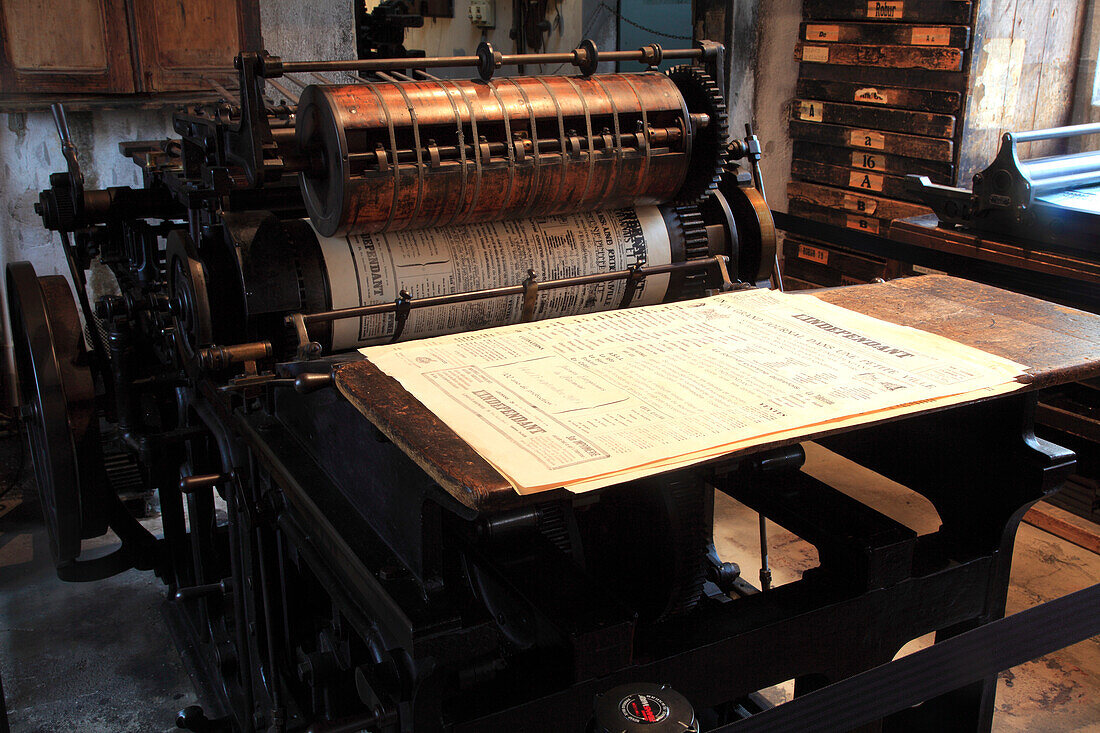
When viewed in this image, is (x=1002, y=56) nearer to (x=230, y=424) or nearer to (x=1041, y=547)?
(x=1041, y=547)

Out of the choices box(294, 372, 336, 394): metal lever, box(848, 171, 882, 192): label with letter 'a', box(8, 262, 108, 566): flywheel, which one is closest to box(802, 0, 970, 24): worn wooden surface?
box(848, 171, 882, 192): label with letter 'a'

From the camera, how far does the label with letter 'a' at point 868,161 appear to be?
3.93m

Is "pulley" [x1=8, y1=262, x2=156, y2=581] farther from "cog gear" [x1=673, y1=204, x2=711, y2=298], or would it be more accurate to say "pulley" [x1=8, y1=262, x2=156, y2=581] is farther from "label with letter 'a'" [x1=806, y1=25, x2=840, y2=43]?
"label with letter 'a'" [x1=806, y1=25, x2=840, y2=43]

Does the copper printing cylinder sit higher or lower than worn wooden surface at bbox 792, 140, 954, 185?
higher

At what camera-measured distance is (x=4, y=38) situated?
9.89 ft

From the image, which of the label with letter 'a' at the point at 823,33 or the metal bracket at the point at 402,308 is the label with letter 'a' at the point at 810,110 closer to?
the label with letter 'a' at the point at 823,33

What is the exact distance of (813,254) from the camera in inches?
166

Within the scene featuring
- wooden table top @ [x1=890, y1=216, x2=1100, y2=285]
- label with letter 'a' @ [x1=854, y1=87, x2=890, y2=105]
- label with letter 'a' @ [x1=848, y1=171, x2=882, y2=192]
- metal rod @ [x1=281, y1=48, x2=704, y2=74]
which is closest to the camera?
metal rod @ [x1=281, y1=48, x2=704, y2=74]

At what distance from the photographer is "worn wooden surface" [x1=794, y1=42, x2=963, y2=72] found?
3568 millimetres

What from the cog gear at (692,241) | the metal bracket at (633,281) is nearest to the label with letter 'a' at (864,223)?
the cog gear at (692,241)

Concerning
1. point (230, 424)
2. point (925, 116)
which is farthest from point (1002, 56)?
point (230, 424)

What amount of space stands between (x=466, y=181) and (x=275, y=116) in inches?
14.1

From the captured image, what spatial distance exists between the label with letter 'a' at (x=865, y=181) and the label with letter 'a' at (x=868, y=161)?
0.03 meters

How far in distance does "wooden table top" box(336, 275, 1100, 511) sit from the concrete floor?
1255mm
